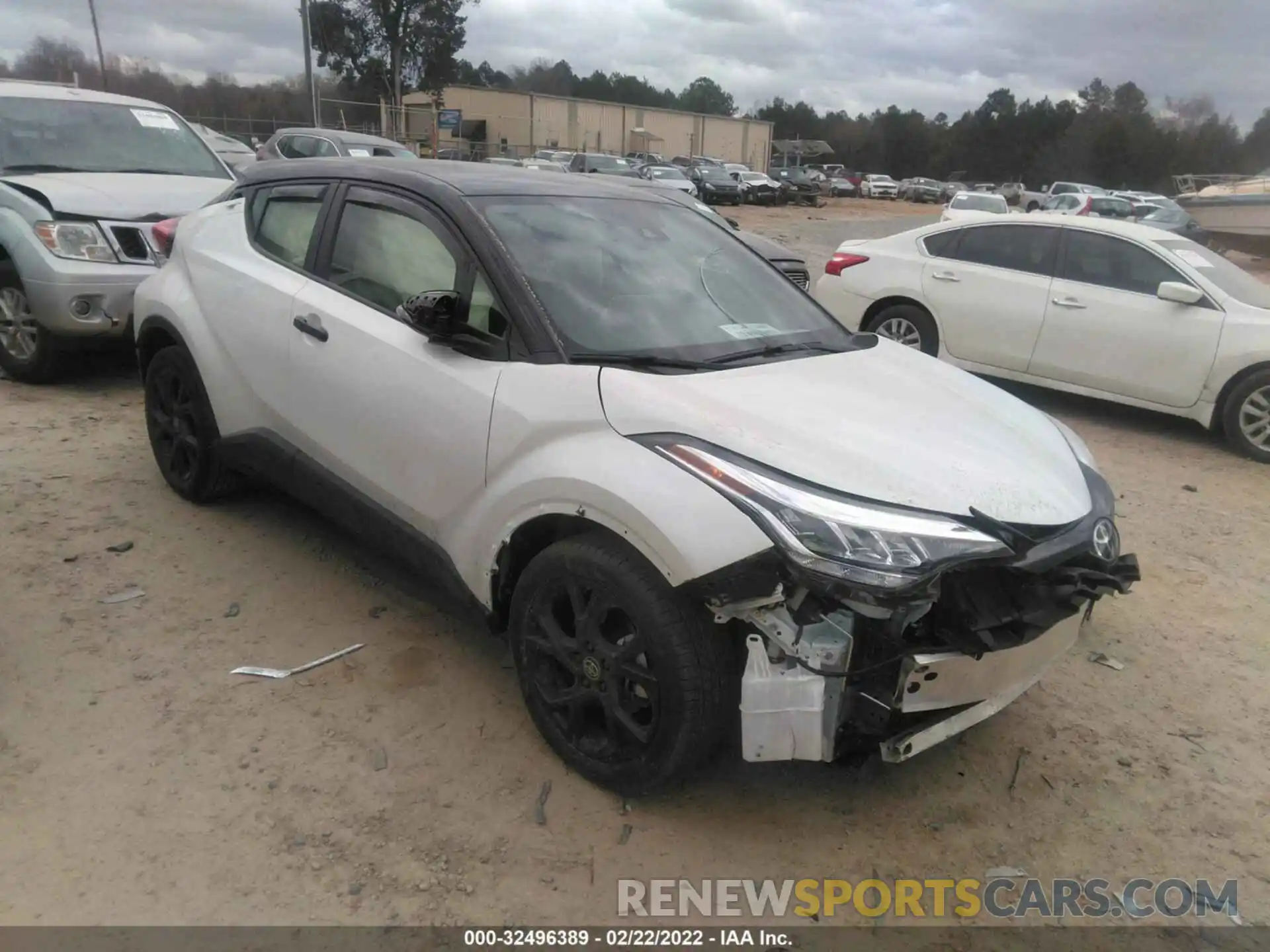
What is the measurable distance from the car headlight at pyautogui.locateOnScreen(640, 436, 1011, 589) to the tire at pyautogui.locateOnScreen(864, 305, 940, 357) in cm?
585

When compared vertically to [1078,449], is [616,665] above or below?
below

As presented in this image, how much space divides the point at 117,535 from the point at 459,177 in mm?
2436

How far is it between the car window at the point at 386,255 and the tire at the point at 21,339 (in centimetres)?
376

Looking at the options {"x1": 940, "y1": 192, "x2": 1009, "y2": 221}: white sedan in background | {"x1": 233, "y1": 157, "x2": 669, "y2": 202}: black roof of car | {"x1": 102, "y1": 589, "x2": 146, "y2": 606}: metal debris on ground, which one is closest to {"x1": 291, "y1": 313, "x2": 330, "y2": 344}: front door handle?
{"x1": 233, "y1": 157, "x2": 669, "y2": 202}: black roof of car

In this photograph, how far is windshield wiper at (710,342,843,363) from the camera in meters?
3.16

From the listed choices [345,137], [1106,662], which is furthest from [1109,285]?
[345,137]

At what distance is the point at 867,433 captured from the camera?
2752 mm

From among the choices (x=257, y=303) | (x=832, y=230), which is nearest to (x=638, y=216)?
(x=257, y=303)

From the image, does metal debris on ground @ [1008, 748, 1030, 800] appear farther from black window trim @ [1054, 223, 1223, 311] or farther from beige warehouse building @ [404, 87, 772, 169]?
beige warehouse building @ [404, 87, 772, 169]

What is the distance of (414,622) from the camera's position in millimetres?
3838

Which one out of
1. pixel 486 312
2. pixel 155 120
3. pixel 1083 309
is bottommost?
pixel 1083 309

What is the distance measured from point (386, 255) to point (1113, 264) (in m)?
5.90

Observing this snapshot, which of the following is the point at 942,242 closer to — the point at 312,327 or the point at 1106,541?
the point at 1106,541

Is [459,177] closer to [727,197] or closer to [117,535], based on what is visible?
[117,535]
